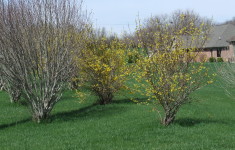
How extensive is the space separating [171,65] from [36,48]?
→ 13.3ft

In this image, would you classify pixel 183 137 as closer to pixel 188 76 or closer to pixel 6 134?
pixel 188 76

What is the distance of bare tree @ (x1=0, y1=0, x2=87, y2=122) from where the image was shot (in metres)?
9.48

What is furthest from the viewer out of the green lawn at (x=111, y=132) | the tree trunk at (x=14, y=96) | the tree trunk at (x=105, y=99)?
the tree trunk at (x=14, y=96)

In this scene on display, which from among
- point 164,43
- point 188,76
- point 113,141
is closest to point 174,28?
point 164,43

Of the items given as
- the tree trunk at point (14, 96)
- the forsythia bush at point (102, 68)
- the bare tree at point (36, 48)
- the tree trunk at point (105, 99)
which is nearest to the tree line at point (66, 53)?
the bare tree at point (36, 48)

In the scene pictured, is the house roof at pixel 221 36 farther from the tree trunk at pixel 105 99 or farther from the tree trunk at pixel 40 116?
the tree trunk at pixel 40 116

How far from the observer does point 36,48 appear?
970cm

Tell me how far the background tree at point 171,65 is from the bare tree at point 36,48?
109 inches

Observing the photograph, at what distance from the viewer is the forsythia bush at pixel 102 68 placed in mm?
13352

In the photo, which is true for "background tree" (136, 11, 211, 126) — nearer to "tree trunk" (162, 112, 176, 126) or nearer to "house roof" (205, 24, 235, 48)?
"tree trunk" (162, 112, 176, 126)

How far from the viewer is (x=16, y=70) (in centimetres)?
961

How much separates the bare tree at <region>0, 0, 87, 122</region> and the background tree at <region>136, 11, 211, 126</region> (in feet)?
9.11

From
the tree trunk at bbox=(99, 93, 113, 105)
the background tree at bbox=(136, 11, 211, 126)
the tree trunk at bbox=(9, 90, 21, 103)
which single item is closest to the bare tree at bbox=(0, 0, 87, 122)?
the background tree at bbox=(136, 11, 211, 126)

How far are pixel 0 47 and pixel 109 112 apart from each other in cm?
424
